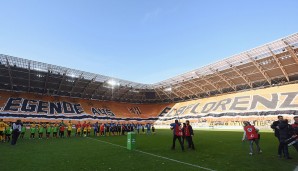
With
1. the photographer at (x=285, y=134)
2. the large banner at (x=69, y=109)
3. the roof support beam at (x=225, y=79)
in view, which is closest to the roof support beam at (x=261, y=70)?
the roof support beam at (x=225, y=79)

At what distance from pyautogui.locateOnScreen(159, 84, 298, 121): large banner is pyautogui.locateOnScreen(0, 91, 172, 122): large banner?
1128cm

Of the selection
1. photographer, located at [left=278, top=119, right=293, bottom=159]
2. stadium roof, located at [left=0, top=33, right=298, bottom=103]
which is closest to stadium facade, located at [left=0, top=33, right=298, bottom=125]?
stadium roof, located at [left=0, top=33, right=298, bottom=103]

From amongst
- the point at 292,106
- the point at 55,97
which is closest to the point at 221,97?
the point at 292,106

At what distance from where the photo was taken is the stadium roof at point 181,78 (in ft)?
136

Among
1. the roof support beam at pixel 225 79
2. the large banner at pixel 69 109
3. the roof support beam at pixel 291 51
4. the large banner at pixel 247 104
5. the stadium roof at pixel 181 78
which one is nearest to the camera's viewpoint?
the roof support beam at pixel 291 51

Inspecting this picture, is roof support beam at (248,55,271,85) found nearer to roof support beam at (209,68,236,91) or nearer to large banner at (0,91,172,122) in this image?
roof support beam at (209,68,236,91)

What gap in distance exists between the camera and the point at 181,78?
5766 centimetres

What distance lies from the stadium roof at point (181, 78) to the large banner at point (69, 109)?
81.1 inches

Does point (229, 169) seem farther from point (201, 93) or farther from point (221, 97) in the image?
point (201, 93)

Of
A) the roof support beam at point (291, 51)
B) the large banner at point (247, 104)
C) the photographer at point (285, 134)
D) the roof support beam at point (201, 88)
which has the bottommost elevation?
the photographer at point (285, 134)

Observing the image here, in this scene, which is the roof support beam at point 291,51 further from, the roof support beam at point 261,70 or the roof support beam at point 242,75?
the roof support beam at point 242,75

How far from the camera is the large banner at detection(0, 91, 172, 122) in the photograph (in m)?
50.1

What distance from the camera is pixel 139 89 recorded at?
69.1 meters

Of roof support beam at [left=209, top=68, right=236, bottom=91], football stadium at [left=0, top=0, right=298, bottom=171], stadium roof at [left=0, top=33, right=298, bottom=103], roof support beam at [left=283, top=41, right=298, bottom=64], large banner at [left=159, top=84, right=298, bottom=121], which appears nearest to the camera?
roof support beam at [left=283, top=41, right=298, bottom=64]
